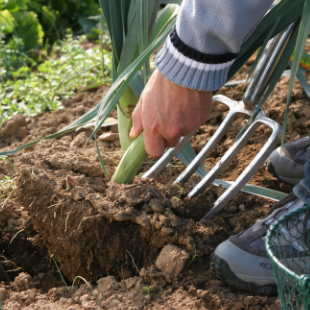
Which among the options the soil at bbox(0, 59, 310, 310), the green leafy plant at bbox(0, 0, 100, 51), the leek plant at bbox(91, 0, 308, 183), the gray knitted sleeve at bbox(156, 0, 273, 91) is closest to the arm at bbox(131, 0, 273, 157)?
the gray knitted sleeve at bbox(156, 0, 273, 91)

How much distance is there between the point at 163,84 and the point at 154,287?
57 cm

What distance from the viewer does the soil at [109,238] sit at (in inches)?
42.6

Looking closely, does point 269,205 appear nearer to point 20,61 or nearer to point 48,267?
point 48,267

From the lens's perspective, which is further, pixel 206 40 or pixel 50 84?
pixel 50 84

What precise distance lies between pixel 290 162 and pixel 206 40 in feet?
2.73

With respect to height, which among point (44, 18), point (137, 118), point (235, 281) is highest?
point (44, 18)

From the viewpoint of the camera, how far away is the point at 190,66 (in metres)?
0.93

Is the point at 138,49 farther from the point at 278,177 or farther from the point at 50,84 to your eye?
the point at 50,84

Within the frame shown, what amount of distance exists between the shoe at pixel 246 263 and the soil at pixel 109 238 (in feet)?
0.12

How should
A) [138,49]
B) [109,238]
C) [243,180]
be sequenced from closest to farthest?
[109,238], [243,180], [138,49]

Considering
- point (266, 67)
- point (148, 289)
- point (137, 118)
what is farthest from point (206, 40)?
point (148, 289)

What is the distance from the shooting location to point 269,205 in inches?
56.5

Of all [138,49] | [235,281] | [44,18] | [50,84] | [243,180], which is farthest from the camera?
[44,18]

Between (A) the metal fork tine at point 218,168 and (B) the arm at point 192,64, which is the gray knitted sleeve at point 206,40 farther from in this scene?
(A) the metal fork tine at point 218,168
